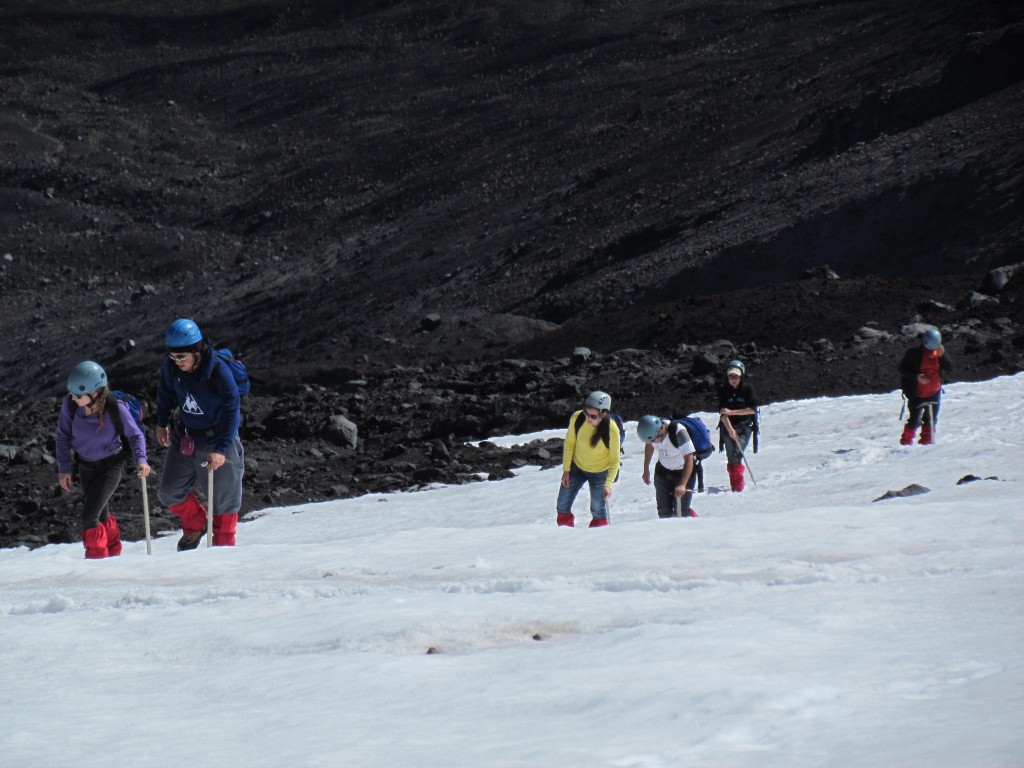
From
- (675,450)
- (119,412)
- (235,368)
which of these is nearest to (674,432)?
(675,450)

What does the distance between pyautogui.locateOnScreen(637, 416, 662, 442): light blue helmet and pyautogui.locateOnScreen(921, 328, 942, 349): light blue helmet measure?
5.57 metres

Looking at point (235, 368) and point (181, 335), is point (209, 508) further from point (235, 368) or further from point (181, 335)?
point (181, 335)

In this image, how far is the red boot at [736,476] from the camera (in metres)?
15.6

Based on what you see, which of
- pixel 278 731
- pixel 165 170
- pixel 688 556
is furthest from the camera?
pixel 165 170

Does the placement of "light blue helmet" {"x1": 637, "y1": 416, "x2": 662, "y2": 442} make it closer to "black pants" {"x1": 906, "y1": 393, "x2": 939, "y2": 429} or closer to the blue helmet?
the blue helmet

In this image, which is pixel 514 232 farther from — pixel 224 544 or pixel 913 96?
pixel 224 544

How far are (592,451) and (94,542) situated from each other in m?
4.07

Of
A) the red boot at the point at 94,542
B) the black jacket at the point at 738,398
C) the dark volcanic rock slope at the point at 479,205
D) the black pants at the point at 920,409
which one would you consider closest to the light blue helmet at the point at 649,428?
the black jacket at the point at 738,398

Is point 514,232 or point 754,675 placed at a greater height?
point 514,232

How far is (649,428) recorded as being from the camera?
12.3m

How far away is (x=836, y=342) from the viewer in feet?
85.3

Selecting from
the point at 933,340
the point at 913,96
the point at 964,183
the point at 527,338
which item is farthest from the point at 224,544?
the point at 913,96

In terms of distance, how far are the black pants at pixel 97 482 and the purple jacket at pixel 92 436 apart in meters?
0.06

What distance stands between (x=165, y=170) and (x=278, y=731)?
5895 cm
